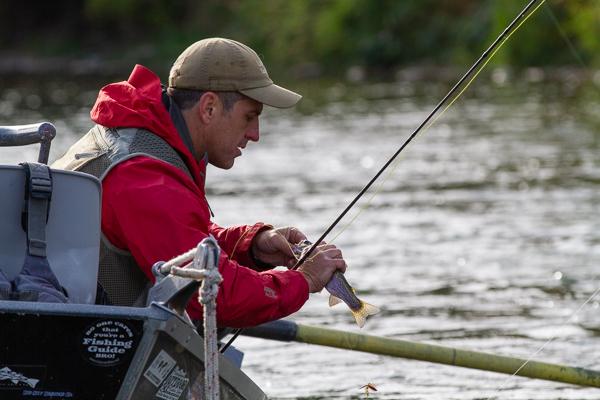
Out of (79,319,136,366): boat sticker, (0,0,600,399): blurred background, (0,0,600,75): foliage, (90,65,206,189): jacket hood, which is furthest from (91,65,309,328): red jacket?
(0,0,600,75): foliage

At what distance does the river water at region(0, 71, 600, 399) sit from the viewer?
545cm

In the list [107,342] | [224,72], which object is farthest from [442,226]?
[107,342]

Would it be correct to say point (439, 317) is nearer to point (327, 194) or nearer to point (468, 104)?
point (327, 194)

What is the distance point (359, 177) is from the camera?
12.9 metres

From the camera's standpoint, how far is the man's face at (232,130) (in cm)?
318

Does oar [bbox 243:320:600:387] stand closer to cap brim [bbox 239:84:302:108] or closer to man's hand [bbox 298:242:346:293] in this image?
man's hand [bbox 298:242:346:293]

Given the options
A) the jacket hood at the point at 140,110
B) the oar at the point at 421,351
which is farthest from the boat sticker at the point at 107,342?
the oar at the point at 421,351

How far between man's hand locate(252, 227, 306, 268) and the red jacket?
0.46 m

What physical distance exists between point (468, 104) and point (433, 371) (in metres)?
16.3

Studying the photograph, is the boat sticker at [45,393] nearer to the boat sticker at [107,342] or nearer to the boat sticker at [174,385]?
the boat sticker at [107,342]

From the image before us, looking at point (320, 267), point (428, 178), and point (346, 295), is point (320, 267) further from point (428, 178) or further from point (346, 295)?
point (428, 178)

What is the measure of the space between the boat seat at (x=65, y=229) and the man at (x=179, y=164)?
0.11m

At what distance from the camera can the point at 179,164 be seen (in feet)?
9.80

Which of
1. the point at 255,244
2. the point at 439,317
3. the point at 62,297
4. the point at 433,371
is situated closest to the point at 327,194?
the point at 439,317
